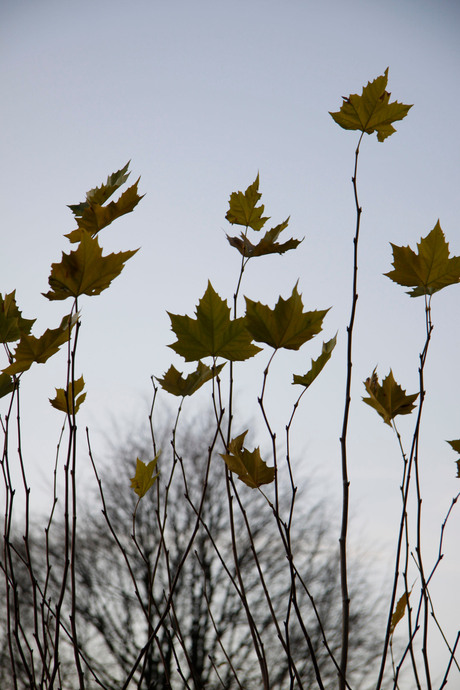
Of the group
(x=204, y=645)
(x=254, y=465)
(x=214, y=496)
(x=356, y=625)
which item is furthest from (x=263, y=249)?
(x=356, y=625)

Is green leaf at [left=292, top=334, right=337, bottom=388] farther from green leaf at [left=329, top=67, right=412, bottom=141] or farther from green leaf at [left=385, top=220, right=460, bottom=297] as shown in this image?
green leaf at [left=329, top=67, right=412, bottom=141]

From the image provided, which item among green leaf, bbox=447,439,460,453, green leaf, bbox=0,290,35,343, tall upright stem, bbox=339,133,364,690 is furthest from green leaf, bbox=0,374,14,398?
green leaf, bbox=447,439,460,453

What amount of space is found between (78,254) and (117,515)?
1033 cm

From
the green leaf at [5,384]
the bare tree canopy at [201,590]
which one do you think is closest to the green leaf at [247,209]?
the green leaf at [5,384]

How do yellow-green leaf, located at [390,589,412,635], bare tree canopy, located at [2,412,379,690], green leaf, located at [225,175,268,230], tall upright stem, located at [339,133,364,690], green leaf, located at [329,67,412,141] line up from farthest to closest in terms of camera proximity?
bare tree canopy, located at [2,412,379,690] → green leaf, located at [225,175,268,230] → green leaf, located at [329,67,412,141] → yellow-green leaf, located at [390,589,412,635] → tall upright stem, located at [339,133,364,690]

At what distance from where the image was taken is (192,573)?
9.55 meters

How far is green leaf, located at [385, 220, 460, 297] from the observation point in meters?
0.71

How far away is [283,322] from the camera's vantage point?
674 millimetres

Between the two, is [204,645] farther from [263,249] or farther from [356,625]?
[263,249]

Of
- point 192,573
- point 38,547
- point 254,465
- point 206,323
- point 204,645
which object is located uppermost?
point 38,547

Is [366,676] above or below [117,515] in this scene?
below

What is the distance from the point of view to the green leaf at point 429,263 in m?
0.71

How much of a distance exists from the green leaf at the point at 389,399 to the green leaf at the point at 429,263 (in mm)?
124

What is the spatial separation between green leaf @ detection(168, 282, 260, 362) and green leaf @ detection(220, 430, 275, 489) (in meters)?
0.12
